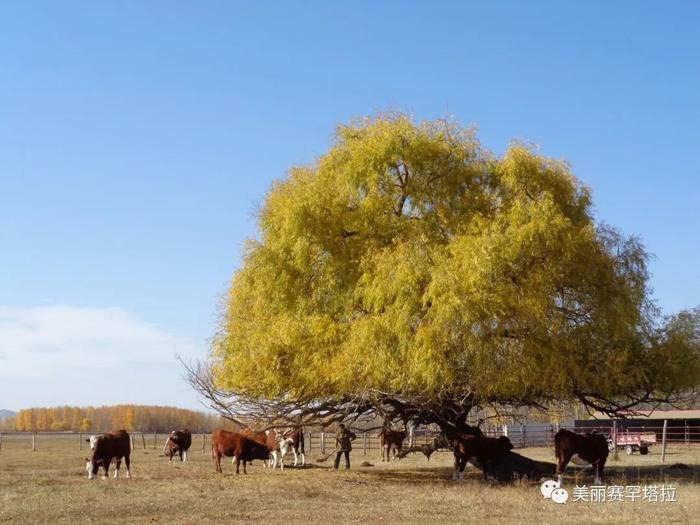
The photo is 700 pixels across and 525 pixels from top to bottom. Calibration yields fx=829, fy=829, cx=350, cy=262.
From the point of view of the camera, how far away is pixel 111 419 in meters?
139

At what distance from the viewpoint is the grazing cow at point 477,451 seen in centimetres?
2411

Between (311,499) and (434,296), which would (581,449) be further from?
(311,499)

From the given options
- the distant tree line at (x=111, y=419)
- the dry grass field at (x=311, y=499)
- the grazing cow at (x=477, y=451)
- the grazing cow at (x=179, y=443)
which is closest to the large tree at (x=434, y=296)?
the grazing cow at (x=477, y=451)

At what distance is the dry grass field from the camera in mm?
15055

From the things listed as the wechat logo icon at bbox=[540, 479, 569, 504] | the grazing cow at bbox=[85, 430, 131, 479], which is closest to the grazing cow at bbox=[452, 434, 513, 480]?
the wechat logo icon at bbox=[540, 479, 569, 504]

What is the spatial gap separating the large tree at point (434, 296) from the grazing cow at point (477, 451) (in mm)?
1025

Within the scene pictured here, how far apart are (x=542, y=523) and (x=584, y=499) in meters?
4.45

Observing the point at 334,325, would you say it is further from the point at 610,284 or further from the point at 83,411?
the point at 83,411

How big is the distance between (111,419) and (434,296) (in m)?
128

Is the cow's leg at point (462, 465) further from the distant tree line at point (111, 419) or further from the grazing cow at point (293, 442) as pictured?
the distant tree line at point (111, 419)

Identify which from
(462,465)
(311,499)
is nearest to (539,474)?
(462,465)

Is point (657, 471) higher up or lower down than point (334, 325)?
lower down

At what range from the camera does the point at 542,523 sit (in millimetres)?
14367

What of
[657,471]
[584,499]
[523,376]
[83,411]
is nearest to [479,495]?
[584,499]
